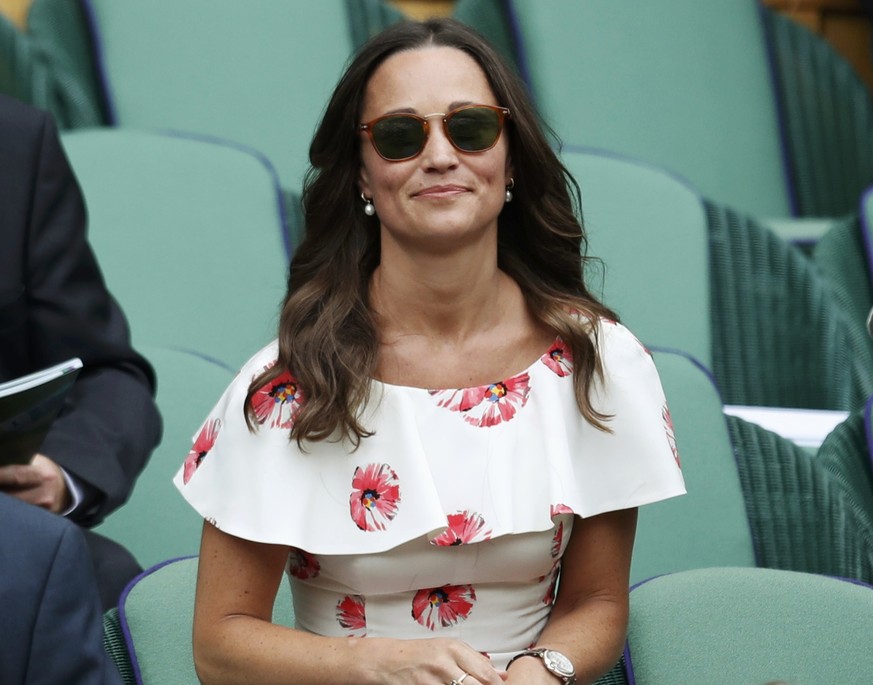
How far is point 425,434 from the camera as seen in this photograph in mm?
1694

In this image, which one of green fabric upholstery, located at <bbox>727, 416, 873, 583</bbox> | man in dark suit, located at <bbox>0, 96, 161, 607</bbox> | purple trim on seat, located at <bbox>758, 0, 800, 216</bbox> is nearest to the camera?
man in dark suit, located at <bbox>0, 96, 161, 607</bbox>

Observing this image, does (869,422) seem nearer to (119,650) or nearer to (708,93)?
(119,650)

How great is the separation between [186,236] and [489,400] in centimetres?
123

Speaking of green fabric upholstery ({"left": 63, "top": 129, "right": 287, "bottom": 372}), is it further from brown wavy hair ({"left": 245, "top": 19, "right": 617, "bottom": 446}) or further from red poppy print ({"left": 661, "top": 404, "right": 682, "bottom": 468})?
red poppy print ({"left": 661, "top": 404, "right": 682, "bottom": 468})

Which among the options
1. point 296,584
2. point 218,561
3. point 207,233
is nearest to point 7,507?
point 218,561

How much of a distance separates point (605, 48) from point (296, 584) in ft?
6.91

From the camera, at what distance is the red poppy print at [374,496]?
1654 millimetres

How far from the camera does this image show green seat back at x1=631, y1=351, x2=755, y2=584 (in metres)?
2.27

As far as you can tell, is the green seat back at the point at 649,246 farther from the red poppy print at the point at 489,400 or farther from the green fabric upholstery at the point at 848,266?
the red poppy print at the point at 489,400

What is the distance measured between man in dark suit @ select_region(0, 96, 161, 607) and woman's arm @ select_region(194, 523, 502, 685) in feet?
1.11

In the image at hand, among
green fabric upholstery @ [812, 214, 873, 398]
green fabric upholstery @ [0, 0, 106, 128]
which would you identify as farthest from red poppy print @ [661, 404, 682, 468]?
green fabric upholstery @ [0, 0, 106, 128]

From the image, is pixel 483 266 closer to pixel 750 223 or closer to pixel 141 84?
pixel 750 223

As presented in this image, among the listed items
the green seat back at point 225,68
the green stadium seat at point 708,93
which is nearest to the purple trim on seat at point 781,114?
the green stadium seat at point 708,93

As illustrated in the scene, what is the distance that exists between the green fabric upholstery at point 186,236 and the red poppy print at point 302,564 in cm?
101
